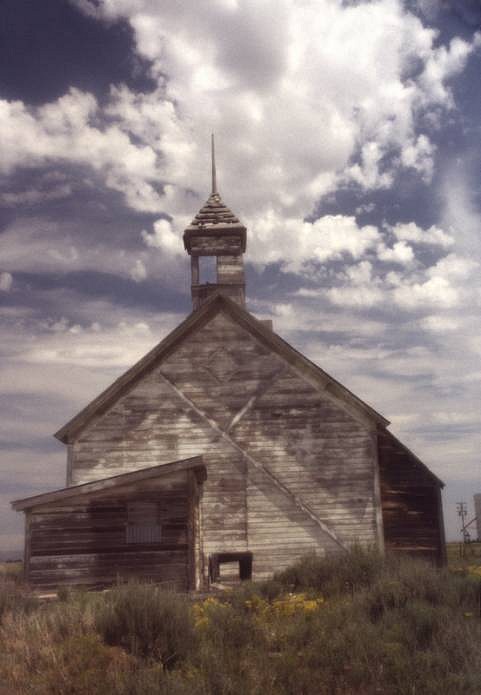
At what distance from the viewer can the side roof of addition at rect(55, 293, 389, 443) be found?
1606cm

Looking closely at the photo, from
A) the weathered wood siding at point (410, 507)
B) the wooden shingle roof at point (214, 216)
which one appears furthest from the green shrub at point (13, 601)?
the wooden shingle roof at point (214, 216)

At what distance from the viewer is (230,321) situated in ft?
56.2

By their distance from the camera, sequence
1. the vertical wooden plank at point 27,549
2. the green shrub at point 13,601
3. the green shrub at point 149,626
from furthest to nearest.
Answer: the vertical wooden plank at point 27,549, the green shrub at point 13,601, the green shrub at point 149,626

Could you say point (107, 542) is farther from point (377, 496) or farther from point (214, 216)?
point (214, 216)

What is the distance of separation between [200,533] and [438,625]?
8.13 metres

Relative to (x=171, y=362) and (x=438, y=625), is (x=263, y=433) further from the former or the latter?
(x=438, y=625)

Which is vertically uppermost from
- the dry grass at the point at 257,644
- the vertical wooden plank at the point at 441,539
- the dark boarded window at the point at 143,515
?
the dark boarded window at the point at 143,515

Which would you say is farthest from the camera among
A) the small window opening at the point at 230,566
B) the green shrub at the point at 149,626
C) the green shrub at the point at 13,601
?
the small window opening at the point at 230,566

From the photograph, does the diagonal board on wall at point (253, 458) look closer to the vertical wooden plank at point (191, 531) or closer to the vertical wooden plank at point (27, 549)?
the vertical wooden plank at point (191, 531)

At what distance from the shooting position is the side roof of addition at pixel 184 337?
52.7ft

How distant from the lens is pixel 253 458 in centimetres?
1589

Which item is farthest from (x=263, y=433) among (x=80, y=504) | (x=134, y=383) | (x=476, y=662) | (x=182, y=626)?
(x=476, y=662)

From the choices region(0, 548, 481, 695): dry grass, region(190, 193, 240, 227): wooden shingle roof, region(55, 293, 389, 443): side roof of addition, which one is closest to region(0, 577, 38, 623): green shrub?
region(0, 548, 481, 695): dry grass

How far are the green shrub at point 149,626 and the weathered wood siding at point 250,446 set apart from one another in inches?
284
